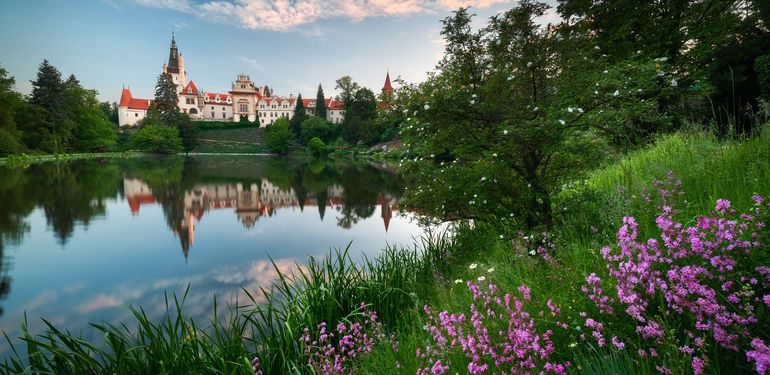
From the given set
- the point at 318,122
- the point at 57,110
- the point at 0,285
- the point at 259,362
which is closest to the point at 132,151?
the point at 57,110

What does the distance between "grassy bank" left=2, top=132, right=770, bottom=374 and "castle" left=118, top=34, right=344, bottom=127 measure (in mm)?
97493

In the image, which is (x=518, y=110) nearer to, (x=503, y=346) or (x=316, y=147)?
(x=503, y=346)

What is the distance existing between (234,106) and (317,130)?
127ft

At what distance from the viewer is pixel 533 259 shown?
13.3ft

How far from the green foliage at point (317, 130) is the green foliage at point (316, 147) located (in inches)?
236

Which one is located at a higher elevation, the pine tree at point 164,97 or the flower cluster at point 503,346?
the pine tree at point 164,97

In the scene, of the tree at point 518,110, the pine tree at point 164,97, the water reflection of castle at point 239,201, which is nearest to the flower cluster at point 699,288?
the tree at point 518,110

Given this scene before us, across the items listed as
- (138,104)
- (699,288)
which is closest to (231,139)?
(138,104)

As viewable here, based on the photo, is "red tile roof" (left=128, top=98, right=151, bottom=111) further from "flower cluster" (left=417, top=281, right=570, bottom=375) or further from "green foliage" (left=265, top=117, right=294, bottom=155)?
"flower cluster" (left=417, top=281, right=570, bottom=375)

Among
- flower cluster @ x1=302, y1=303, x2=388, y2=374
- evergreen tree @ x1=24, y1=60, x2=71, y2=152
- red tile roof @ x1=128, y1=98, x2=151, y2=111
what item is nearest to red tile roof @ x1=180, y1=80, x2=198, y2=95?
red tile roof @ x1=128, y1=98, x2=151, y2=111

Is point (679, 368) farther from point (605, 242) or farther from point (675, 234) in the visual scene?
point (605, 242)

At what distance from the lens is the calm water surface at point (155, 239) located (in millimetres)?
7637

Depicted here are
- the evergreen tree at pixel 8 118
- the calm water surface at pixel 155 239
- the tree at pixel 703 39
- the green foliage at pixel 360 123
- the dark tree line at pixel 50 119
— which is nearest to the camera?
the calm water surface at pixel 155 239

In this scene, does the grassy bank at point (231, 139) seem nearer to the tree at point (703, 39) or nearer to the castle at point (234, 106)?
the castle at point (234, 106)
